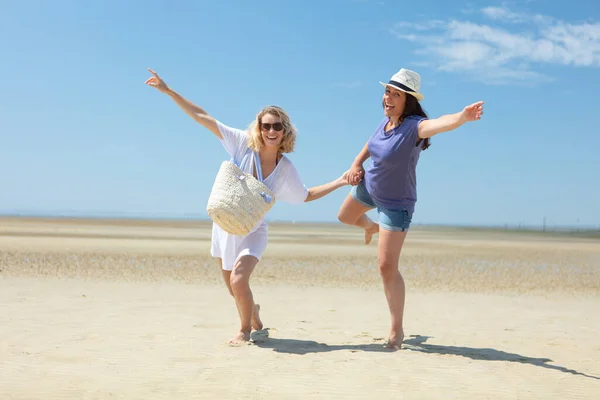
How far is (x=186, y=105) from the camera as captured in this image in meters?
5.50

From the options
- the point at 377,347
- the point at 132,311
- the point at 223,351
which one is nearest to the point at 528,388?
the point at 377,347

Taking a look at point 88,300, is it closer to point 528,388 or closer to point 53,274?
point 53,274

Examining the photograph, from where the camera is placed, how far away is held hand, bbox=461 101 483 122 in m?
4.61

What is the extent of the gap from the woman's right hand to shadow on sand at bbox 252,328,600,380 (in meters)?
1.57

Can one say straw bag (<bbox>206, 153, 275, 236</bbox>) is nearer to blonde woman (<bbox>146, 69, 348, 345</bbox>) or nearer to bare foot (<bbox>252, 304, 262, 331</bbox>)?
blonde woman (<bbox>146, 69, 348, 345</bbox>)

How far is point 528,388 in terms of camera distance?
13.9ft

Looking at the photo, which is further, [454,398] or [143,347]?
[143,347]

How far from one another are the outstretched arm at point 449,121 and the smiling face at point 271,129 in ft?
4.16

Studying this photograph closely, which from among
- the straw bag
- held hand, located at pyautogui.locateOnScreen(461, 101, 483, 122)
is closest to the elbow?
the straw bag

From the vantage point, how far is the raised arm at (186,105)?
18.0ft

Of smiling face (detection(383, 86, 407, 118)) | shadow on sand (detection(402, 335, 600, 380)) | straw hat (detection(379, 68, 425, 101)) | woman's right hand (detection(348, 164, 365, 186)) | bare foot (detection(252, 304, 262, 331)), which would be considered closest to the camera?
shadow on sand (detection(402, 335, 600, 380))

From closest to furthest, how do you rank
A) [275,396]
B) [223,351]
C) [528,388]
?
1. [275,396]
2. [528,388]
3. [223,351]

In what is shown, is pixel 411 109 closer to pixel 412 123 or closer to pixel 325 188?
pixel 412 123

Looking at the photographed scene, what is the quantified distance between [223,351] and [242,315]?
440 mm
